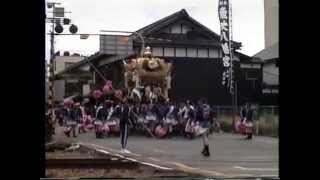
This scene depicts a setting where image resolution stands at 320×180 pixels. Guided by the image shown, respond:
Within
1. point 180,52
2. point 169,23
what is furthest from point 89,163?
point 169,23

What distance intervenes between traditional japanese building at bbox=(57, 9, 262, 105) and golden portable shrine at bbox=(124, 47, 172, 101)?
0.14 metres

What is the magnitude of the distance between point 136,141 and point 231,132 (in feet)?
6.09

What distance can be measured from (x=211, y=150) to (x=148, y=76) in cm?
207

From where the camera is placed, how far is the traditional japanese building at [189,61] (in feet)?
35.2

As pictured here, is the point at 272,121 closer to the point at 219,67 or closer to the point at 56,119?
the point at 219,67

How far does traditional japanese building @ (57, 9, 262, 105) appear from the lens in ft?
35.2

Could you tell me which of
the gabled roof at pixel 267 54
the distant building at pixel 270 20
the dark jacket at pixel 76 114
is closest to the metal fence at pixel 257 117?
the gabled roof at pixel 267 54

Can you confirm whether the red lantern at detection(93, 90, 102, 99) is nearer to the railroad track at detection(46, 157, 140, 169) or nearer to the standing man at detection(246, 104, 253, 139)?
the railroad track at detection(46, 157, 140, 169)

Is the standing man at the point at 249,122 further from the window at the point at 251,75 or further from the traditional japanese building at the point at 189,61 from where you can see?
the window at the point at 251,75

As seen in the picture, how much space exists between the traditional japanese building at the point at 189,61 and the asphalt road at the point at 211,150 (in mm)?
869

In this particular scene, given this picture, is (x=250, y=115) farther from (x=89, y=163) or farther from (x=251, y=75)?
(x=89, y=163)

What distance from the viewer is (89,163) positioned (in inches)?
415
